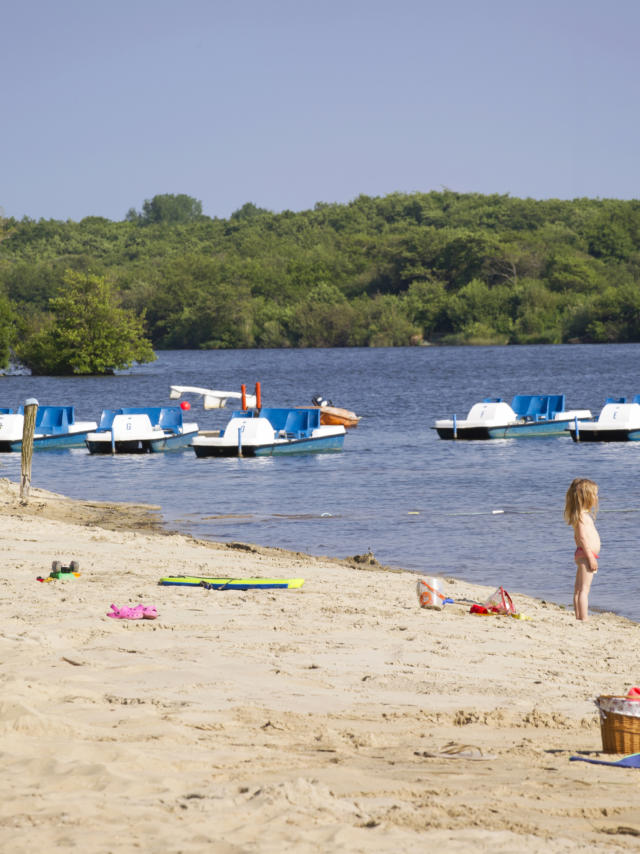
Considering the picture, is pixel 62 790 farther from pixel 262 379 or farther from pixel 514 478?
pixel 262 379

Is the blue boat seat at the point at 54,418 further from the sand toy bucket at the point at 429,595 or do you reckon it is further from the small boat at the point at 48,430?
the sand toy bucket at the point at 429,595

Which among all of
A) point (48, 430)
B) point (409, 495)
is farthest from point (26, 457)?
point (48, 430)

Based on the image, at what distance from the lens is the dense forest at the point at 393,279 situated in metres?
133

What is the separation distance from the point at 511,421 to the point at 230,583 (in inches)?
936

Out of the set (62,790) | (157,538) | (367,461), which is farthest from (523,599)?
(367,461)

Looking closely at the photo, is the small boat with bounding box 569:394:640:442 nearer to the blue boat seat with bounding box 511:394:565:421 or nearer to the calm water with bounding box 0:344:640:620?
the calm water with bounding box 0:344:640:620

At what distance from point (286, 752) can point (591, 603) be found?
23.7ft

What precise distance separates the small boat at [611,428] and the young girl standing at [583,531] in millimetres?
21637

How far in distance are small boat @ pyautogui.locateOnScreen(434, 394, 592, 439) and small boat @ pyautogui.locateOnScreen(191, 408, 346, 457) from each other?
3.91 m

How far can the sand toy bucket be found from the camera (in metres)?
10.9

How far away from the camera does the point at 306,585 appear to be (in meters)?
11.9

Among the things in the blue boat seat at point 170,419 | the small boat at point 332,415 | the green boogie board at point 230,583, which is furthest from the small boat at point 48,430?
the green boogie board at point 230,583

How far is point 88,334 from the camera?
3233 inches

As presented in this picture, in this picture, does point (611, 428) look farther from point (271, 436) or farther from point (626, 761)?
point (626, 761)
